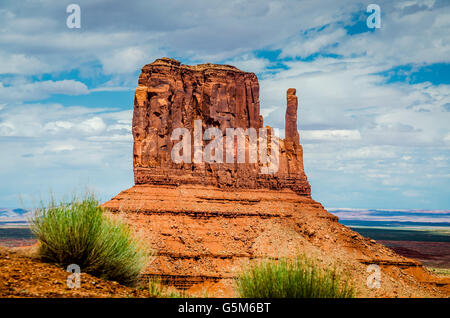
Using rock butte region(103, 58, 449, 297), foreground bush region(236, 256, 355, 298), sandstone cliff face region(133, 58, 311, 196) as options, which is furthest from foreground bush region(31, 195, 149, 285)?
sandstone cliff face region(133, 58, 311, 196)

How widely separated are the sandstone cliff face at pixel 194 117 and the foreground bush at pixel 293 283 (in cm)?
5603

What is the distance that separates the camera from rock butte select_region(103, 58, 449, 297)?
203ft

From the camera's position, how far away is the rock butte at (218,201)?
2441 inches

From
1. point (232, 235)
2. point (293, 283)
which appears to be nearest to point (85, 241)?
point (293, 283)

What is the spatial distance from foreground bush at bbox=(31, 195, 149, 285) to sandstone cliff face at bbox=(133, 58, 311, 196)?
52.2m

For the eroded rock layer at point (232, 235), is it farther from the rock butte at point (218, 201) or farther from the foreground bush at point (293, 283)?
the foreground bush at point (293, 283)

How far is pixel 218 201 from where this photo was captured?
2844 inches

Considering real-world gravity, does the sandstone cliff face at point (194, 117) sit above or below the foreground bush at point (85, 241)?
above

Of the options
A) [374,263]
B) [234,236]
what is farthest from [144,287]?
[374,263]

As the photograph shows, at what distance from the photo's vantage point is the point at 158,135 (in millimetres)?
74438

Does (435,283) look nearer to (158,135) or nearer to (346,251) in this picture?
(346,251)

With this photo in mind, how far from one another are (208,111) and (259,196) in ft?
43.3

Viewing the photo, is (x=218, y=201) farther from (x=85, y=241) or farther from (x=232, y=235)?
(x=85, y=241)

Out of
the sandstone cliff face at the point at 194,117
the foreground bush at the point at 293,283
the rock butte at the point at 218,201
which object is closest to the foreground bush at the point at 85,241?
the foreground bush at the point at 293,283
